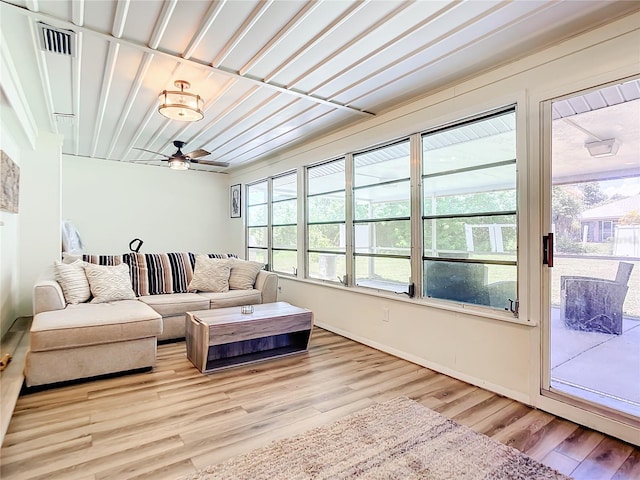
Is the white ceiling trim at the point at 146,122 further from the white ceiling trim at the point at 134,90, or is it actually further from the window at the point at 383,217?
the window at the point at 383,217

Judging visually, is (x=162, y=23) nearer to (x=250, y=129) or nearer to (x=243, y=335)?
(x=250, y=129)

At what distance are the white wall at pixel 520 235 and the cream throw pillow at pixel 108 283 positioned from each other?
269 centimetres

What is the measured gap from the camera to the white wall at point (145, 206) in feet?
19.0

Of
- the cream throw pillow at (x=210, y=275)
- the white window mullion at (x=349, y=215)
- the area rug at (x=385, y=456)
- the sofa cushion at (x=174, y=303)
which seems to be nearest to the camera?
the area rug at (x=385, y=456)

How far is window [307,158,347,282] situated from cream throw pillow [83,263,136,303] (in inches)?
90.7

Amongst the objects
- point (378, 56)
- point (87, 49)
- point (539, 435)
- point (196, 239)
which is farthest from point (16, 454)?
point (196, 239)

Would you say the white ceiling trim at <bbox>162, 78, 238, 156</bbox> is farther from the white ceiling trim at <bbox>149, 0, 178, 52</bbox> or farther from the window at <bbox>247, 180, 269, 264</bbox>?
the window at <bbox>247, 180, 269, 264</bbox>

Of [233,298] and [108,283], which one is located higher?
[108,283]

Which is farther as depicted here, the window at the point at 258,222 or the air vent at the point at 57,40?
the window at the point at 258,222

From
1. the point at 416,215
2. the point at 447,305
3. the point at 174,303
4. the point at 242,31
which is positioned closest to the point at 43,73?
the point at 242,31

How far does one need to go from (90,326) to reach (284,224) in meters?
3.25

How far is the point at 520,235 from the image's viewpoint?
102 inches

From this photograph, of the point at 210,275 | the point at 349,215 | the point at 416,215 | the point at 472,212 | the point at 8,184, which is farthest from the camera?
the point at 210,275

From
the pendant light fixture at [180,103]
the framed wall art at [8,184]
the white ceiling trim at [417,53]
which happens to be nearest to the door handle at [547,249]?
the white ceiling trim at [417,53]
